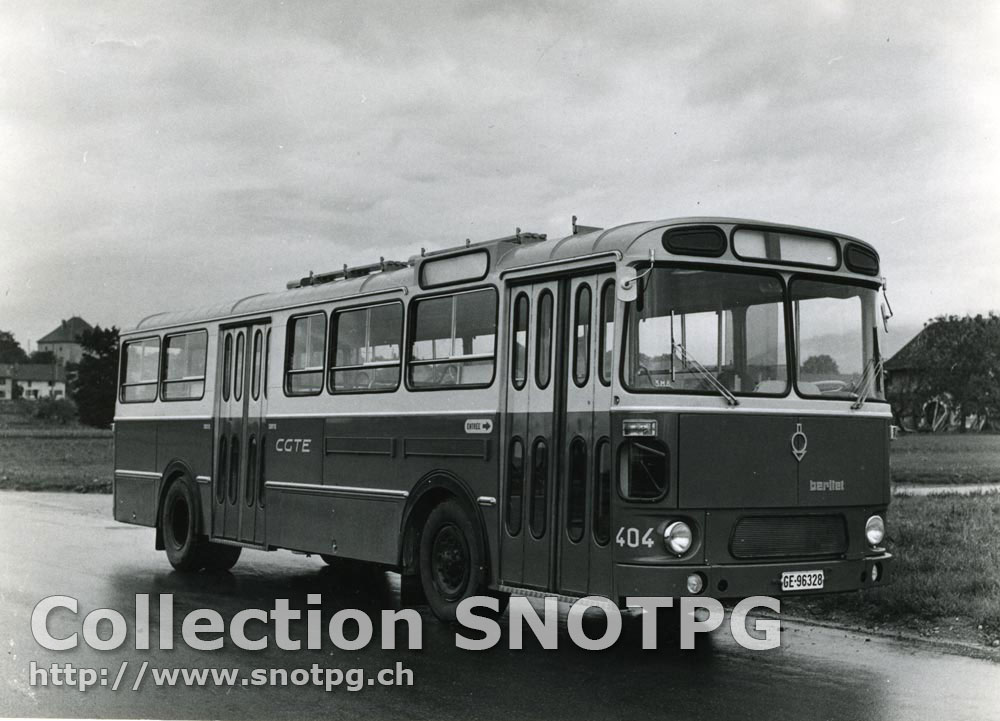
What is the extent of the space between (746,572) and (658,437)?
3.63 feet

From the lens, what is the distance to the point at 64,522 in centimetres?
1977

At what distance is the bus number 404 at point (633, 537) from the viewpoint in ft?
25.9

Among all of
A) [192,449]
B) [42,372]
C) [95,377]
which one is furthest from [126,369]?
[42,372]

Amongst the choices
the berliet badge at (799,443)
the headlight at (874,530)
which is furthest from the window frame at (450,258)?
the headlight at (874,530)

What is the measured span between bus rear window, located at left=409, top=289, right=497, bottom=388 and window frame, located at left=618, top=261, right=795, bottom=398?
64.2 inches

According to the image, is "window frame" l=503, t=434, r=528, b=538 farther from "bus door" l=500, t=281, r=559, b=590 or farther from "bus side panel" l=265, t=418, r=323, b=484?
"bus side panel" l=265, t=418, r=323, b=484

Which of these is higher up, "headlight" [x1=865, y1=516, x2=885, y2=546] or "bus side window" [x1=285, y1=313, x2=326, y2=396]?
"bus side window" [x1=285, y1=313, x2=326, y2=396]

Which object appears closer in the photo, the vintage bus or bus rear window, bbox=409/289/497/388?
the vintage bus

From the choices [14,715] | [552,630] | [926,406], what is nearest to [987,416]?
[926,406]

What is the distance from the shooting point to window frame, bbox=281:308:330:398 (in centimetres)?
1186

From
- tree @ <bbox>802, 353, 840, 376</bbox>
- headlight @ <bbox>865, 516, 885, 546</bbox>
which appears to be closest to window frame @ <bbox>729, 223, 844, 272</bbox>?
tree @ <bbox>802, 353, 840, 376</bbox>

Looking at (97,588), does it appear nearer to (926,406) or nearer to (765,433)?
(765,433)

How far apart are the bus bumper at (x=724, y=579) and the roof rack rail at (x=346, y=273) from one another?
4.40m

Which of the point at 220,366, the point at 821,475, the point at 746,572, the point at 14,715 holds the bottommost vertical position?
the point at 14,715
